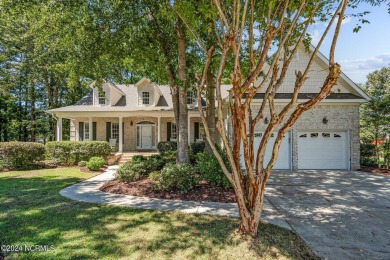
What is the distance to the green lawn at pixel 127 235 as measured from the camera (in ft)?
12.3

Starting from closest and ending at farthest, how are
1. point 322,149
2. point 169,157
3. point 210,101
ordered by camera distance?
point 210,101 → point 169,157 → point 322,149

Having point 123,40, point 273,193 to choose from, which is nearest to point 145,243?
point 273,193

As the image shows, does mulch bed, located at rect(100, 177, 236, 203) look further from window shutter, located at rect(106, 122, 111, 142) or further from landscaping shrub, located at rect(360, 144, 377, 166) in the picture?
window shutter, located at rect(106, 122, 111, 142)

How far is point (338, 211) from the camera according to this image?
591cm

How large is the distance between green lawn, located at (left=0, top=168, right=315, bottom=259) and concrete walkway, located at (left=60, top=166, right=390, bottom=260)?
0.47 metres

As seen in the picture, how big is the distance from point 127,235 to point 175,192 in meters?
2.95

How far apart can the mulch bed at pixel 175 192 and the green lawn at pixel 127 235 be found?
4.46ft

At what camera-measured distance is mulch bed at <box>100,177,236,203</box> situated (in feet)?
22.3

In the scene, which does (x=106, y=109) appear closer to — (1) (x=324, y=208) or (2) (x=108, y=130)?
(2) (x=108, y=130)

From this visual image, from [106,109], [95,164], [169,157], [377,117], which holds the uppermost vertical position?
[106,109]

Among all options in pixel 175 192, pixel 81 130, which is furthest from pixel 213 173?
pixel 81 130

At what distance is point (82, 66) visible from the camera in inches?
358

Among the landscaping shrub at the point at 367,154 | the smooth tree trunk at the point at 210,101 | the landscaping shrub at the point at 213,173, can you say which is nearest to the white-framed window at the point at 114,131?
the smooth tree trunk at the point at 210,101

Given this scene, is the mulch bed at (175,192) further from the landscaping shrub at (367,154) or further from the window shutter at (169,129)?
the landscaping shrub at (367,154)
